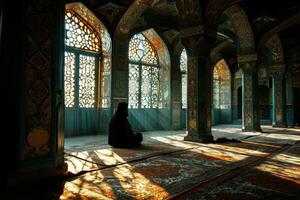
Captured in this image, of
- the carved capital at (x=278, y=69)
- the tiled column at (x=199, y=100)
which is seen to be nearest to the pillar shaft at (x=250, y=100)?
the carved capital at (x=278, y=69)

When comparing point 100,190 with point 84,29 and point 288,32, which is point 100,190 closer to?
point 84,29

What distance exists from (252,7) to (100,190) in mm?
11000

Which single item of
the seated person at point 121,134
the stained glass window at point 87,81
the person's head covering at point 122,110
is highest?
the stained glass window at point 87,81

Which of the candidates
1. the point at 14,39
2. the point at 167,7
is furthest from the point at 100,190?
the point at 167,7

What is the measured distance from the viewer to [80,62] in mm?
11039

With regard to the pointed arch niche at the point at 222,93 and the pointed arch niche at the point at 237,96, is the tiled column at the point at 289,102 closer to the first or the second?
the pointed arch niche at the point at 237,96

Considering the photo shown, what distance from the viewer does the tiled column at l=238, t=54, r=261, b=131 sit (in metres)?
12.4

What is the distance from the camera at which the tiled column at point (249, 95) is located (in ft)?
40.8

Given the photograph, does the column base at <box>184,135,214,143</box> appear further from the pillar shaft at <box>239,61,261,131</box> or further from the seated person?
the pillar shaft at <box>239,61,261,131</box>

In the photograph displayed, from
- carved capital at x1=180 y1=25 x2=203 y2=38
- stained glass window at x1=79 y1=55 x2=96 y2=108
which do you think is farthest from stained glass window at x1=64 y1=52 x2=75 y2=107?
carved capital at x1=180 y1=25 x2=203 y2=38

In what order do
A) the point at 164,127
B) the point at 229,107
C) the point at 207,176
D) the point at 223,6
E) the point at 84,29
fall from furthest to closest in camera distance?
1. the point at 229,107
2. the point at 164,127
3. the point at 84,29
4. the point at 223,6
5. the point at 207,176

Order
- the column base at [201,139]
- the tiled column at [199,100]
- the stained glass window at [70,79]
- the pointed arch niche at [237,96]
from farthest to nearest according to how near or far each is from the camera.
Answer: the pointed arch niche at [237,96]
the stained glass window at [70,79]
the tiled column at [199,100]
the column base at [201,139]

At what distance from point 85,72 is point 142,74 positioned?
11.0 feet

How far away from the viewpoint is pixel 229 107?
19.8 m
